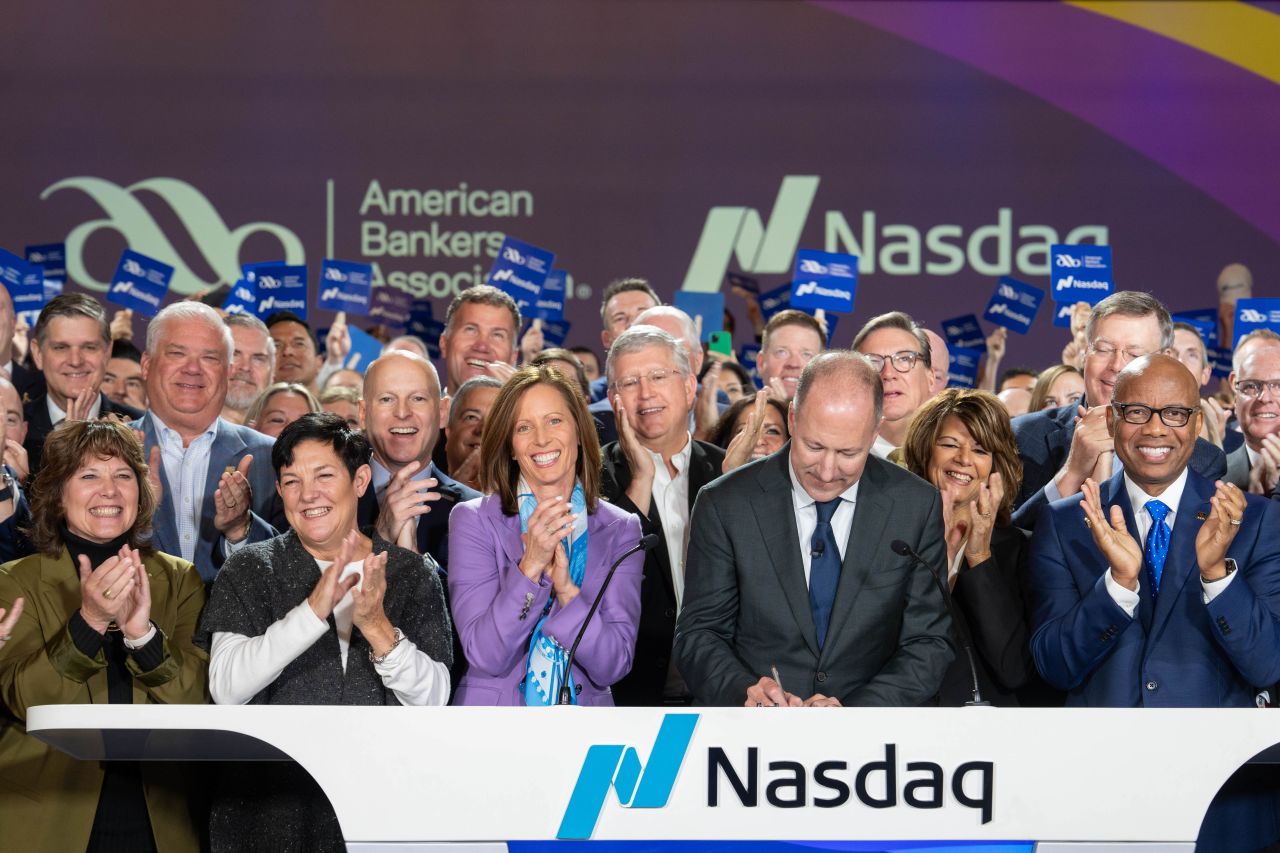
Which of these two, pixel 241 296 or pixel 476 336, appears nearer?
pixel 476 336

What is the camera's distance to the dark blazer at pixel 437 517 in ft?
12.1

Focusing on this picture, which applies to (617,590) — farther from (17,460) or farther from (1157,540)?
(17,460)

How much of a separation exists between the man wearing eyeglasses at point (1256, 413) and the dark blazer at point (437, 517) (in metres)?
2.05

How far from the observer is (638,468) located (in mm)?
3742

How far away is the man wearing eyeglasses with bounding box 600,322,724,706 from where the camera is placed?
3508 millimetres

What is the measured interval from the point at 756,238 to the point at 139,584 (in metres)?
6.48

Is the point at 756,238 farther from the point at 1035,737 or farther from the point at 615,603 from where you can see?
the point at 1035,737

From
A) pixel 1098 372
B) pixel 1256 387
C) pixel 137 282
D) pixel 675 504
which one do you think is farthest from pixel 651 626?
pixel 137 282

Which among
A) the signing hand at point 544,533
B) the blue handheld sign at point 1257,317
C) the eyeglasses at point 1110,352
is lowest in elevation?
the signing hand at point 544,533

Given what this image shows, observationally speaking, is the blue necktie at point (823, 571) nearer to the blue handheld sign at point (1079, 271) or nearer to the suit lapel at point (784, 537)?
the suit lapel at point (784, 537)

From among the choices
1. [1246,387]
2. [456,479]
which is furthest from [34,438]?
[1246,387]

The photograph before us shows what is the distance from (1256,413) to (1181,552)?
1359 mm

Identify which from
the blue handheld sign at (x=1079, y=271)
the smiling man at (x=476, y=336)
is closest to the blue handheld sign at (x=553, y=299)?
the blue handheld sign at (x=1079, y=271)

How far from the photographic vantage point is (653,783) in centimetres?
240
